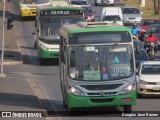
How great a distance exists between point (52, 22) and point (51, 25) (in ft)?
0.74

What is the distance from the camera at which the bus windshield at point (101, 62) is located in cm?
2177

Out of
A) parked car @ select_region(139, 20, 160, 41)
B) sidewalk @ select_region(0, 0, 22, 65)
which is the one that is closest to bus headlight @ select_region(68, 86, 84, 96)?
sidewalk @ select_region(0, 0, 22, 65)

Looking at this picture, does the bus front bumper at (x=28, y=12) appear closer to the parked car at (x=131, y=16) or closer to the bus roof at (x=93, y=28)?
the parked car at (x=131, y=16)

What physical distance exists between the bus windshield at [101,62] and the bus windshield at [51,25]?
18.4 meters

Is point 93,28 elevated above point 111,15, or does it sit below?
above

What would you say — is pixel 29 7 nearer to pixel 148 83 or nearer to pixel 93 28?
pixel 148 83

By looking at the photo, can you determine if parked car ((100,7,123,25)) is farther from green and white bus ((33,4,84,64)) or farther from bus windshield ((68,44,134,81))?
bus windshield ((68,44,134,81))

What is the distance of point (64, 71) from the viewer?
74.2 feet

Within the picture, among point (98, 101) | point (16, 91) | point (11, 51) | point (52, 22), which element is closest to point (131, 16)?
point (11, 51)

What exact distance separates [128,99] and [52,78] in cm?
1449

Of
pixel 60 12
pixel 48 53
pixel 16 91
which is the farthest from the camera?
pixel 48 53

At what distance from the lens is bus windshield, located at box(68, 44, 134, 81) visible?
2177 cm

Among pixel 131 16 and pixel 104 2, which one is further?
pixel 104 2

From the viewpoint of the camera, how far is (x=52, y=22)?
40.9m
